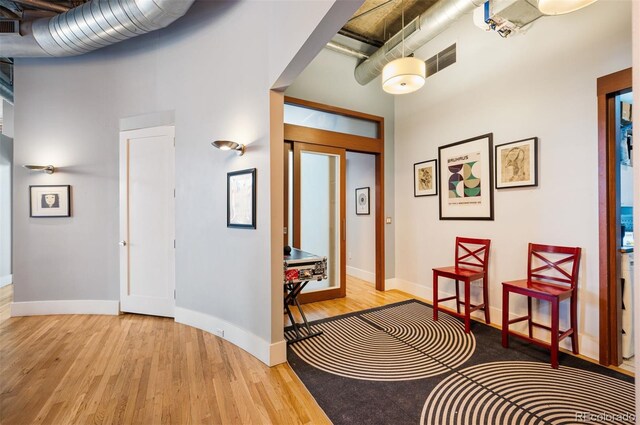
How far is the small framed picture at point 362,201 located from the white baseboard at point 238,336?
3.26m

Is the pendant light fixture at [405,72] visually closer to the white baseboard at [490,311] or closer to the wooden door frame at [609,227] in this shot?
the wooden door frame at [609,227]

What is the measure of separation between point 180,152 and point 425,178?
3.50 meters

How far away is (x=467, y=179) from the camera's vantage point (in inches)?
144

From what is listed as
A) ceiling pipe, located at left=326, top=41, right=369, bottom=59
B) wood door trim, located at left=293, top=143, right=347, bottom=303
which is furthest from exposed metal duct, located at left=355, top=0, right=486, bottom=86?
wood door trim, located at left=293, top=143, right=347, bottom=303

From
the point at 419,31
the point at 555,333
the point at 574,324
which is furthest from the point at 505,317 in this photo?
the point at 419,31

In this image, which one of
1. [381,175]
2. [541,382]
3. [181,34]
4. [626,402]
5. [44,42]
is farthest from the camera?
[381,175]

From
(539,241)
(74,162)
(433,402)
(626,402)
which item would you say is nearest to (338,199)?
(539,241)

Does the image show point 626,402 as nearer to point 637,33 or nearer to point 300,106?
point 637,33

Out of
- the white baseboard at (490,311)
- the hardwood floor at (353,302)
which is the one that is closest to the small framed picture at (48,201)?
the hardwood floor at (353,302)

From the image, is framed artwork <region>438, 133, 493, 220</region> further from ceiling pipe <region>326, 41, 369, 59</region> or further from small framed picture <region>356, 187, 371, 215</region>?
ceiling pipe <region>326, 41, 369, 59</region>

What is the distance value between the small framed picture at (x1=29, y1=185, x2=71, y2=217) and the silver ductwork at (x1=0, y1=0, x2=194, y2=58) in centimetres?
164

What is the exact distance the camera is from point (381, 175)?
15.6 ft

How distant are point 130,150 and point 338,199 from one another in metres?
2.98

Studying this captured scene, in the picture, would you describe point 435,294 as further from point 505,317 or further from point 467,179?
point 467,179
